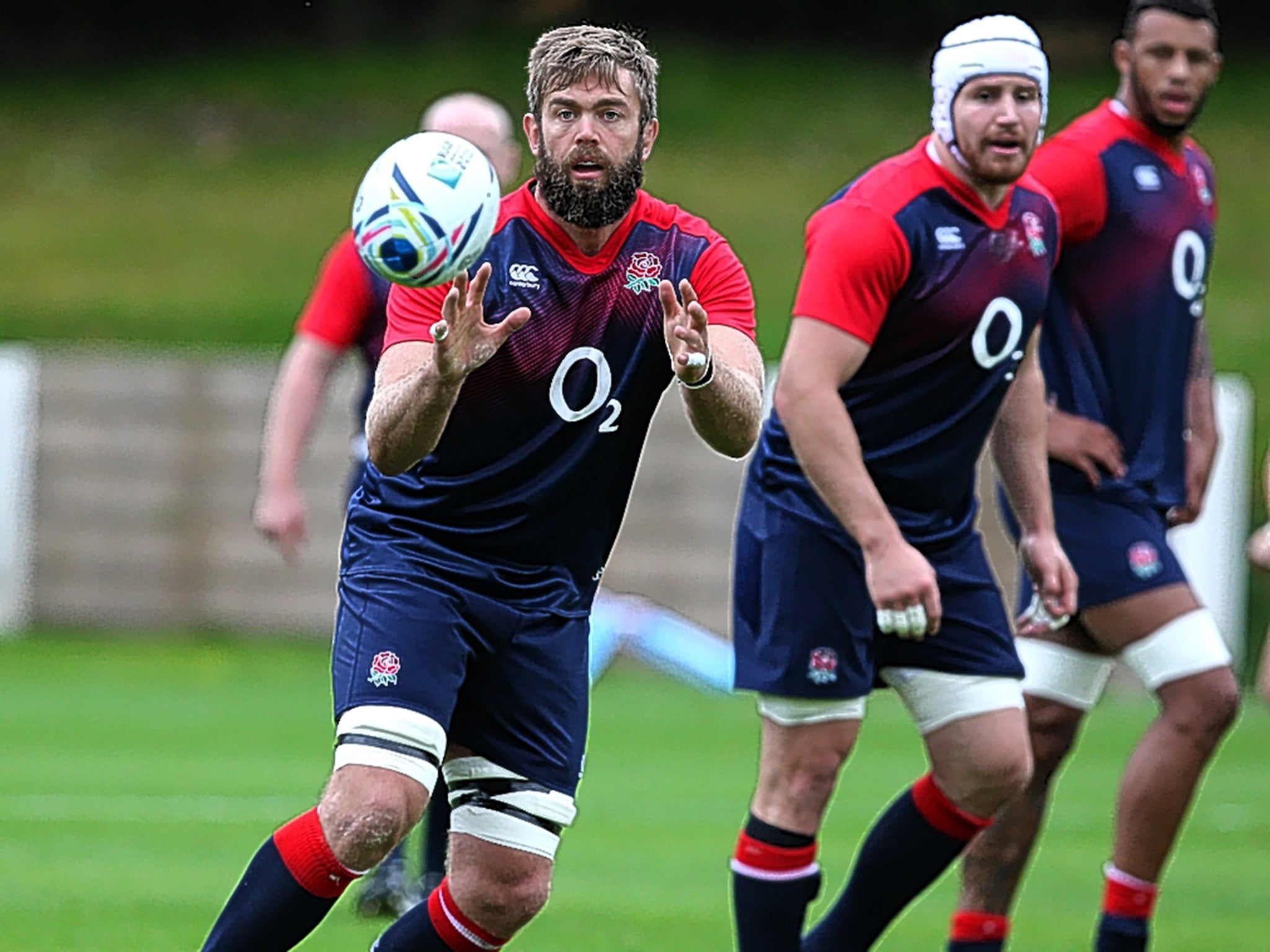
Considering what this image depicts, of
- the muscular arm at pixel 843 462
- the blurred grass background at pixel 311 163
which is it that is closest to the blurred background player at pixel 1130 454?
the muscular arm at pixel 843 462

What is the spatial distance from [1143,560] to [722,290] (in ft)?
6.69

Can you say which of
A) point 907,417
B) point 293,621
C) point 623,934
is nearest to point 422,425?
point 907,417

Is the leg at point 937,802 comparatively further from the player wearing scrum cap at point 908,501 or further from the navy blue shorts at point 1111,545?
the navy blue shorts at point 1111,545

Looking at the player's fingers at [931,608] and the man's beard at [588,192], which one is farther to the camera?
the player's fingers at [931,608]

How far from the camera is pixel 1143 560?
6.41 meters

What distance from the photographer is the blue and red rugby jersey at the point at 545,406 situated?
4.84 metres

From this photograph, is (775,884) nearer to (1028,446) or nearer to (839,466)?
(839,466)

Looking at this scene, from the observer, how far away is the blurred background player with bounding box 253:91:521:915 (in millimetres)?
7238

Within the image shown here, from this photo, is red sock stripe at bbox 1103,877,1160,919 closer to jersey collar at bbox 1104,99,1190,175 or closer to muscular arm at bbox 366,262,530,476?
jersey collar at bbox 1104,99,1190,175

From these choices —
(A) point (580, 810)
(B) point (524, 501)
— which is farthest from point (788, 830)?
(A) point (580, 810)

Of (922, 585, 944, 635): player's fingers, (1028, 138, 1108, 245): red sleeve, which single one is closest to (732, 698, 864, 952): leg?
(922, 585, 944, 635): player's fingers

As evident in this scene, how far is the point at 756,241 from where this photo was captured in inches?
925

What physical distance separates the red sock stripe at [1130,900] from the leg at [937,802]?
0.68m

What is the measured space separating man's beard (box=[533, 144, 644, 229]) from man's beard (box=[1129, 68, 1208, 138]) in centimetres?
229
